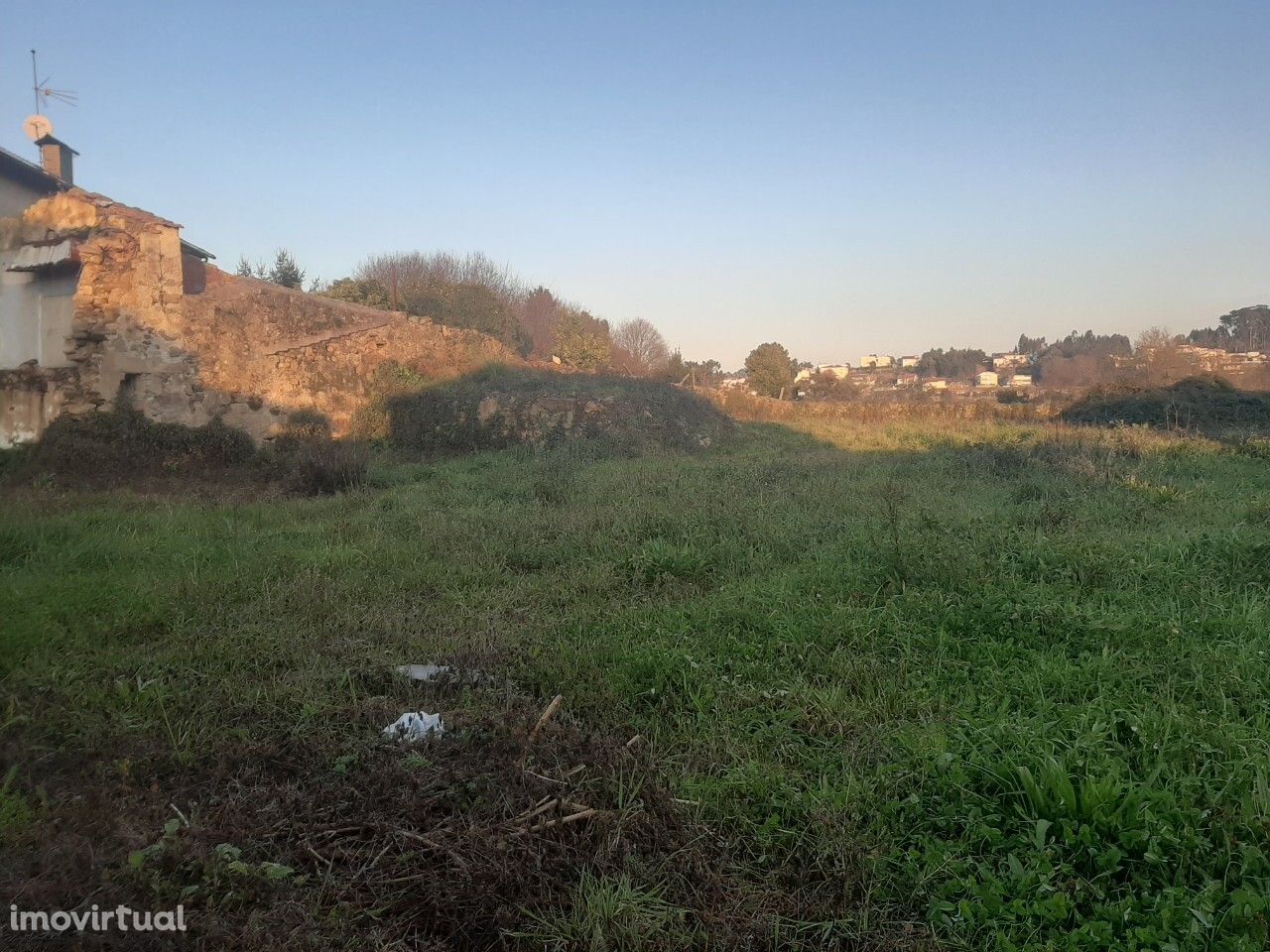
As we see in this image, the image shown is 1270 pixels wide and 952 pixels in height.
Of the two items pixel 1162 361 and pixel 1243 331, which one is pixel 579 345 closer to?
pixel 1162 361

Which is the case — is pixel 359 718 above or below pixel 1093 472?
below

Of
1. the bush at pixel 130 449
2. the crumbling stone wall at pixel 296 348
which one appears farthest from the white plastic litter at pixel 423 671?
the crumbling stone wall at pixel 296 348

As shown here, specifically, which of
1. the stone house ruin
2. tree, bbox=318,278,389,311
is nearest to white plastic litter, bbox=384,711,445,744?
the stone house ruin

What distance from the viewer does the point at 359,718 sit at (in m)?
3.56

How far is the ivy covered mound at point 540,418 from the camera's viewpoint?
617 inches

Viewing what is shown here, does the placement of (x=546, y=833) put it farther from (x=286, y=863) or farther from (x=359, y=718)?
(x=359, y=718)

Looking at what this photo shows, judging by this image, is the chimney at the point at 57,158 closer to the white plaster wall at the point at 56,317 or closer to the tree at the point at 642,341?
the white plaster wall at the point at 56,317

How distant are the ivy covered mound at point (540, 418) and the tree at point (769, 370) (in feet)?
42.4

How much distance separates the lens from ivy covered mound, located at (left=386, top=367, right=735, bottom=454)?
15664 mm

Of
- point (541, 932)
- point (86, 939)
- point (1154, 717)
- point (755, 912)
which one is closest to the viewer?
point (86, 939)

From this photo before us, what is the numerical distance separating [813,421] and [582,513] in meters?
14.0

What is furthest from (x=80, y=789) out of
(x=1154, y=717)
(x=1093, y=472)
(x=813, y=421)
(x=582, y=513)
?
(x=813, y=421)

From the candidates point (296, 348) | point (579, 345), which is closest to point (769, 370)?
point (579, 345)

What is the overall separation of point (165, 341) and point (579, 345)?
56.0 feet
